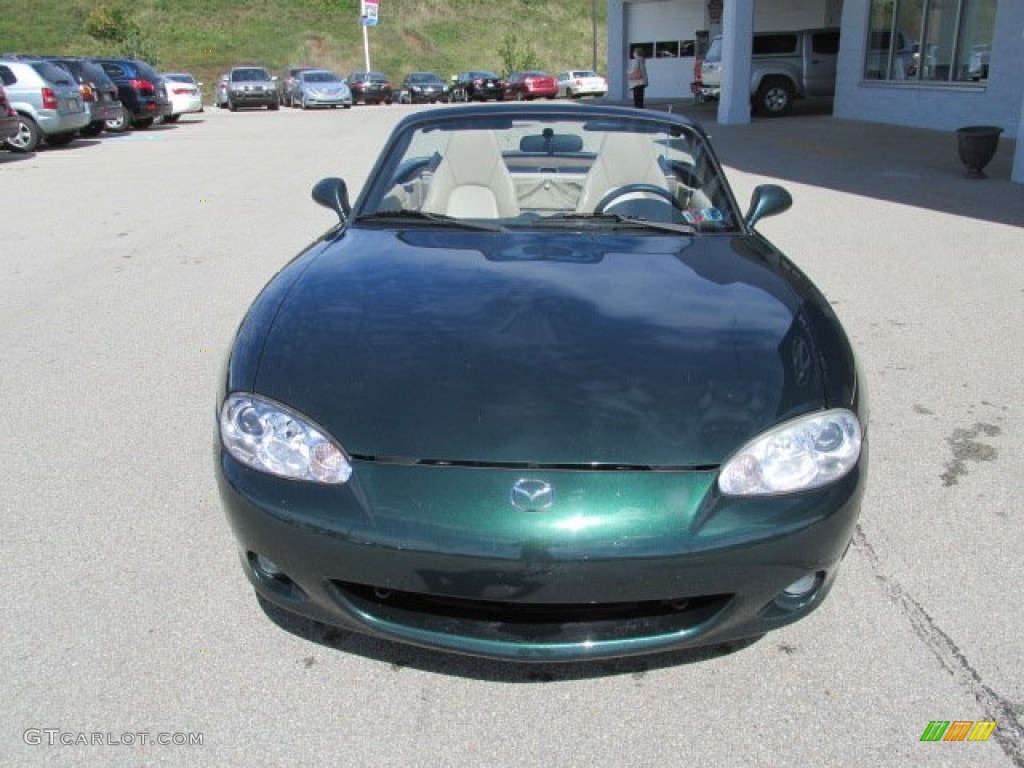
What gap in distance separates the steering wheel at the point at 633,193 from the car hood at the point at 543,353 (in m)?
0.66

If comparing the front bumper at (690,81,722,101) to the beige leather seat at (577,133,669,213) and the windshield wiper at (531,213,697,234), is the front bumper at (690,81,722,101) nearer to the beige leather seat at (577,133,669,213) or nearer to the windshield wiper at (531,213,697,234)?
the beige leather seat at (577,133,669,213)

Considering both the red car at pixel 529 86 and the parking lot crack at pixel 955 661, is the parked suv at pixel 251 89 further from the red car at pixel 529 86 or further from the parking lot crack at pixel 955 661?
the parking lot crack at pixel 955 661

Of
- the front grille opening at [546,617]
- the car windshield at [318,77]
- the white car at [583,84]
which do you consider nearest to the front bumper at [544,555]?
the front grille opening at [546,617]

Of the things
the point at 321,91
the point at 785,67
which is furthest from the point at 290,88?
the point at 785,67

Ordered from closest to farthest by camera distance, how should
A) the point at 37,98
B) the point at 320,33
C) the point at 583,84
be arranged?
the point at 37,98, the point at 583,84, the point at 320,33

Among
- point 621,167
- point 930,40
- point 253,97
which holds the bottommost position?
point 253,97

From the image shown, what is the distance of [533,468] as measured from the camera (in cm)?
210

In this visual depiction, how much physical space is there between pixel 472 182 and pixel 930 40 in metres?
16.6

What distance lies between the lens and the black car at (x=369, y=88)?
35062 mm

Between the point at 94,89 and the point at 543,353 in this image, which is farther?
the point at 94,89

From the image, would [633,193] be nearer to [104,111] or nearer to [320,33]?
[104,111]

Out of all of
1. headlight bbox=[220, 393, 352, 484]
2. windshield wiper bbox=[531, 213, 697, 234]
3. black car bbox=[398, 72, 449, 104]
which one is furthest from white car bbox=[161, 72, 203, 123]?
headlight bbox=[220, 393, 352, 484]

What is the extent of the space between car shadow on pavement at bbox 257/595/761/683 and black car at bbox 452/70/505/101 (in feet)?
120

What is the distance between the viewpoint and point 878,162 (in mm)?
13086
